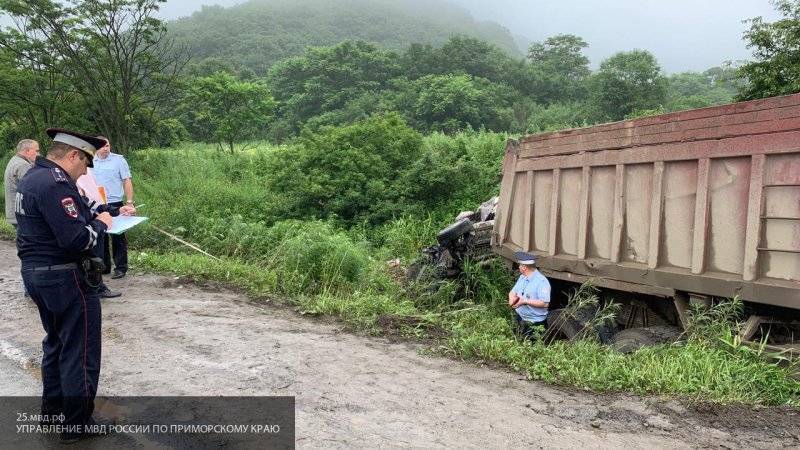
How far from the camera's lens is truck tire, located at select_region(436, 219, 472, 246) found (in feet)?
25.3

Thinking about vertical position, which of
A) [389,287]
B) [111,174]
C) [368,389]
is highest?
[111,174]

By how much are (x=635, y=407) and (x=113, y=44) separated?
15.3 metres

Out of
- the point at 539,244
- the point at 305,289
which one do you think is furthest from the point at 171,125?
the point at 539,244

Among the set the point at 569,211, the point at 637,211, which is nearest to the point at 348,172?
the point at 569,211

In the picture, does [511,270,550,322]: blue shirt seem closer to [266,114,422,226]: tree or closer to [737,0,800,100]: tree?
[266,114,422,226]: tree

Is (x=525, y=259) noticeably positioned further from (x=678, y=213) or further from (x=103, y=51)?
(x=103, y=51)

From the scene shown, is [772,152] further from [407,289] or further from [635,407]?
[407,289]

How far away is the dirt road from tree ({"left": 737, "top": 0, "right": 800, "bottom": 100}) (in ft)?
53.7

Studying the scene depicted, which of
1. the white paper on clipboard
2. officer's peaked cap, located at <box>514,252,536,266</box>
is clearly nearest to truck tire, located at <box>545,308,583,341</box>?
officer's peaked cap, located at <box>514,252,536,266</box>

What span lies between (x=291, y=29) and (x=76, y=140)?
144489 mm

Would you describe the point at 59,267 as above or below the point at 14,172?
below

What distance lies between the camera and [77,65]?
571 inches

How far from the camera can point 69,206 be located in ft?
10.4

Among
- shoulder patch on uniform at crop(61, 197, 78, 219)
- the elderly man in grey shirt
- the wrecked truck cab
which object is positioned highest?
the elderly man in grey shirt
